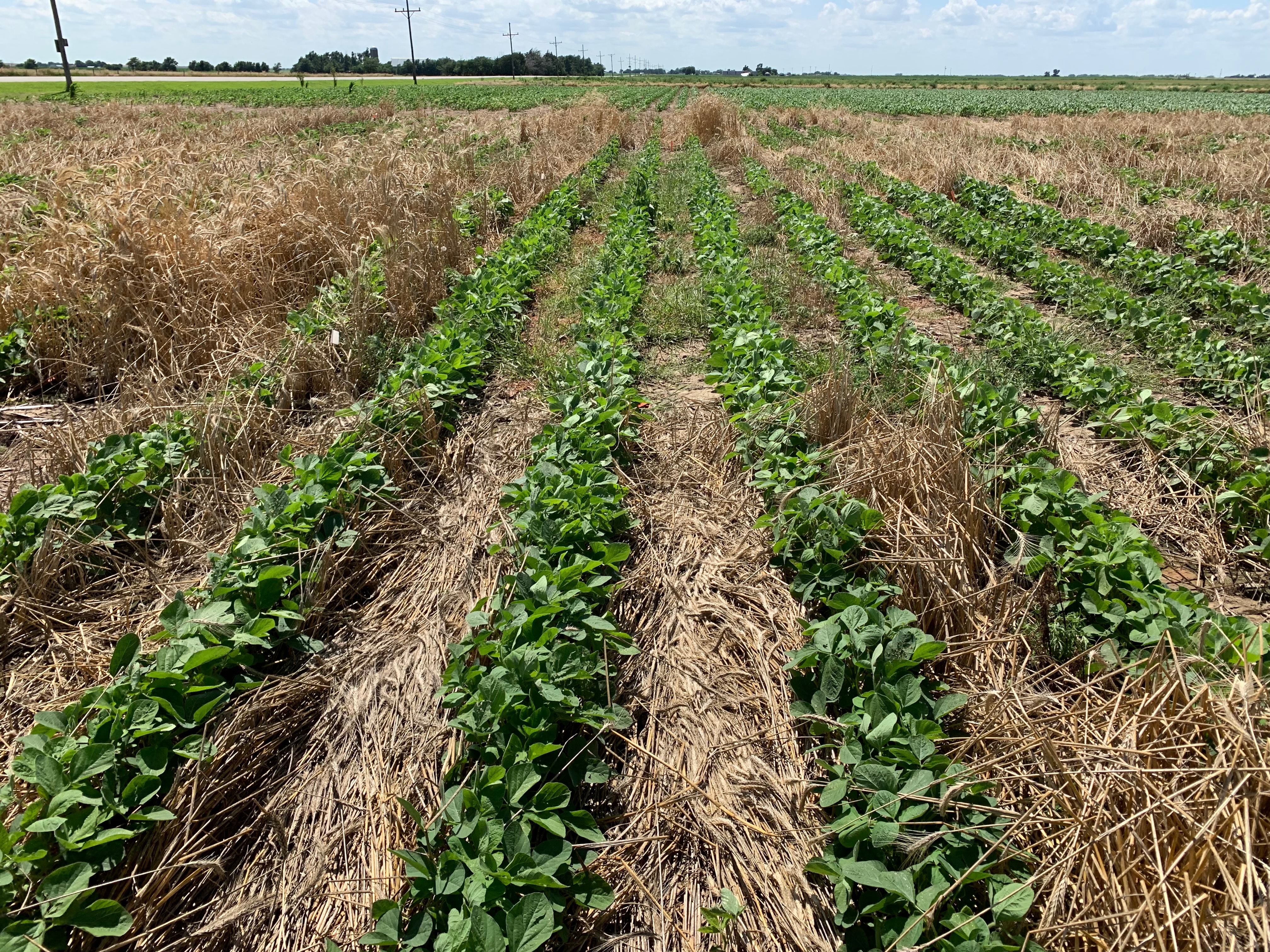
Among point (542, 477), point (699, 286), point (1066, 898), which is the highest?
point (699, 286)

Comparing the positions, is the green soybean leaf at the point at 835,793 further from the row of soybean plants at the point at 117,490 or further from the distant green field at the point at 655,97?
the distant green field at the point at 655,97

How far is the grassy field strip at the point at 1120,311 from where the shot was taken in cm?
533

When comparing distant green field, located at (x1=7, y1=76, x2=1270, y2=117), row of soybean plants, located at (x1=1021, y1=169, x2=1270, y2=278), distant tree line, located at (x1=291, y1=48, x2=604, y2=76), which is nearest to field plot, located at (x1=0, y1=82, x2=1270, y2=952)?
row of soybean plants, located at (x1=1021, y1=169, x2=1270, y2=278)

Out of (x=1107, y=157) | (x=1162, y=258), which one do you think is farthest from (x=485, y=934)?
(x=1107, y=157)

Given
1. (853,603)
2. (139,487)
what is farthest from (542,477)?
(139,487)

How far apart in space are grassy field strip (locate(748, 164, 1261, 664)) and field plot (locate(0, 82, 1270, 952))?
1.0 inches

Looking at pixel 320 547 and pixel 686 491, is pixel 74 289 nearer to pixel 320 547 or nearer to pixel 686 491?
pixel 320 547

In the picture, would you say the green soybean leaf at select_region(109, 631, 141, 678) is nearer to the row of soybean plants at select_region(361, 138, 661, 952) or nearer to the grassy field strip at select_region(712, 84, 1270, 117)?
the row of soybean plants at select_region(361, 138, 661, 952)

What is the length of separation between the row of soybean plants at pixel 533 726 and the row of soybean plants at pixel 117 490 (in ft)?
6.65

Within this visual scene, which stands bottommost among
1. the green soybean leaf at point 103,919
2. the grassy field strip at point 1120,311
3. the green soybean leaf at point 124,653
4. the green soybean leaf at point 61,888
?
the green soybean leaf at point 103,919

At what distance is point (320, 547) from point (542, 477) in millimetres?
1144

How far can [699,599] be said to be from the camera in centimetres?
354

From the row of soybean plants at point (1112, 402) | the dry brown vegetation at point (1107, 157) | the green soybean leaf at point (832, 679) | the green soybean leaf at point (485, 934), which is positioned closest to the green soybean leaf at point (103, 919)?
the green soybean leaf at point (485, 934)

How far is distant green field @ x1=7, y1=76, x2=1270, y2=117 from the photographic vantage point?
3212 cm
